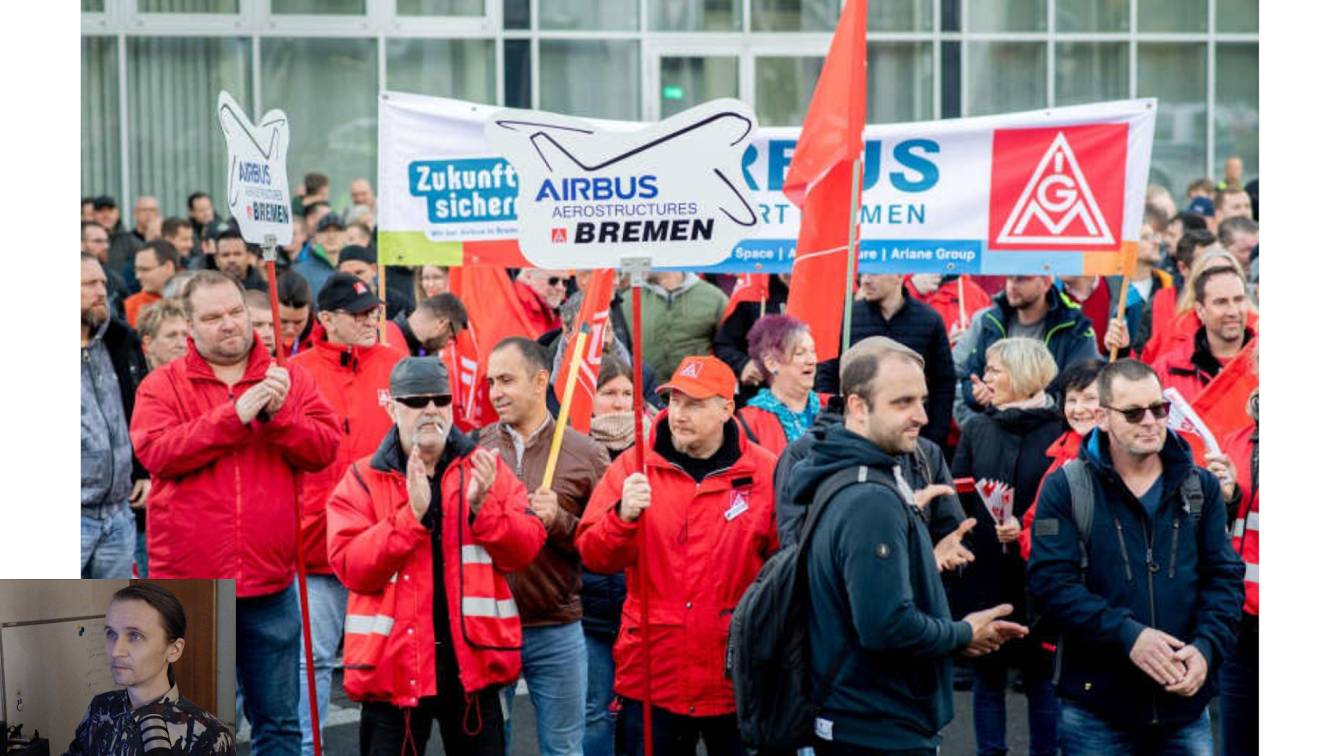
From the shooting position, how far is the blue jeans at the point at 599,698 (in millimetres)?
7047

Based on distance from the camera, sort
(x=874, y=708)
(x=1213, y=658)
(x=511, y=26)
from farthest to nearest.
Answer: (x=511, y=26) → (x=1213, y=658) → (x=874, y=708)

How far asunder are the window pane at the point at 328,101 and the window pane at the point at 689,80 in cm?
259

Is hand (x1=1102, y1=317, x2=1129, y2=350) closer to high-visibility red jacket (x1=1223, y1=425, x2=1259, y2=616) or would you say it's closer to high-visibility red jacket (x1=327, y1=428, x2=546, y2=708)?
high-visibility red jacket (x1=1223, y1=425, x2=1259, y2=616)

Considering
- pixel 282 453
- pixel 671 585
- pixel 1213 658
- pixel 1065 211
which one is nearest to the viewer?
pixel 1213 658

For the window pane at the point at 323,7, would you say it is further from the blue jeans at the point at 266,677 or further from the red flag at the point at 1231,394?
the red flag at the point at 1231,394

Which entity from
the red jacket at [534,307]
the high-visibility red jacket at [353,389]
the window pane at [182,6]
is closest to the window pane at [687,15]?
the window pane at [182,6]

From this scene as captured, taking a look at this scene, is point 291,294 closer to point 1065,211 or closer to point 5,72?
point 5,72

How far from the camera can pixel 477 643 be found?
19.4 feet

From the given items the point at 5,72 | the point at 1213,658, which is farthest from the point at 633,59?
the point at 1213,658

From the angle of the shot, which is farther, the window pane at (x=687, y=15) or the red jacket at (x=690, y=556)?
the window pane at (x=687, y=15)

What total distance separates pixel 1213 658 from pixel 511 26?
40.5 feet

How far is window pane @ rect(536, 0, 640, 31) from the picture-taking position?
1677 cm

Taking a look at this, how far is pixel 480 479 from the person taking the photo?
586 cm

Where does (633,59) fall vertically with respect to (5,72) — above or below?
above
